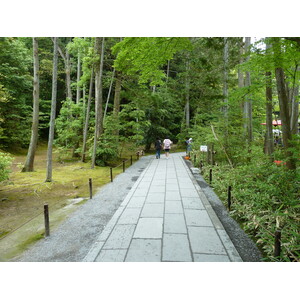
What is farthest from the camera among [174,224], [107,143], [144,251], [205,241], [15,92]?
[15,92]

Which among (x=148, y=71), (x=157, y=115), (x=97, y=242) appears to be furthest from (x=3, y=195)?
(x=157, y=115)

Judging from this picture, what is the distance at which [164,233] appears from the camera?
313cm

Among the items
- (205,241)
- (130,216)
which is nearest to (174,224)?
(205,241)

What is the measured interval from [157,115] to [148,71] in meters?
11.2

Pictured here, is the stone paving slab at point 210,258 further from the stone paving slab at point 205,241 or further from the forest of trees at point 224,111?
the forest of trees at point 224,111

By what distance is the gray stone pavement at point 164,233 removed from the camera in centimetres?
257

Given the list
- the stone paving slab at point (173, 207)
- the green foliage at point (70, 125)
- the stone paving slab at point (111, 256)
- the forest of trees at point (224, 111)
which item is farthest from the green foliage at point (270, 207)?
the green foliage at point (70, 125)

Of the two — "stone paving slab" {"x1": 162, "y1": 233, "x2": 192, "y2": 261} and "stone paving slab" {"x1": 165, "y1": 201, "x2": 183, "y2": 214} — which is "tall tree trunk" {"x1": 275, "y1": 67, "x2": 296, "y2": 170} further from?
"stone paving slab" {"x1": 162, "y1": 233, "x2": 192, "y2": 261}

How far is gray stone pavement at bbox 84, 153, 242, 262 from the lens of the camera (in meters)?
2.57

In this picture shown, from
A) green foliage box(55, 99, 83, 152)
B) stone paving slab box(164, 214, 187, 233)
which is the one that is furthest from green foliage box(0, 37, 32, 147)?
stone paving slab box(164, 214, 187, 233)

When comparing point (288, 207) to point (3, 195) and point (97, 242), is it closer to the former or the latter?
point (97, 242)

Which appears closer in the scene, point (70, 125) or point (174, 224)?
point (174, 224)

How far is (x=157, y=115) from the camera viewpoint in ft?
49.8

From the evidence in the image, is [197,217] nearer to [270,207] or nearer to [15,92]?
[270,207]
